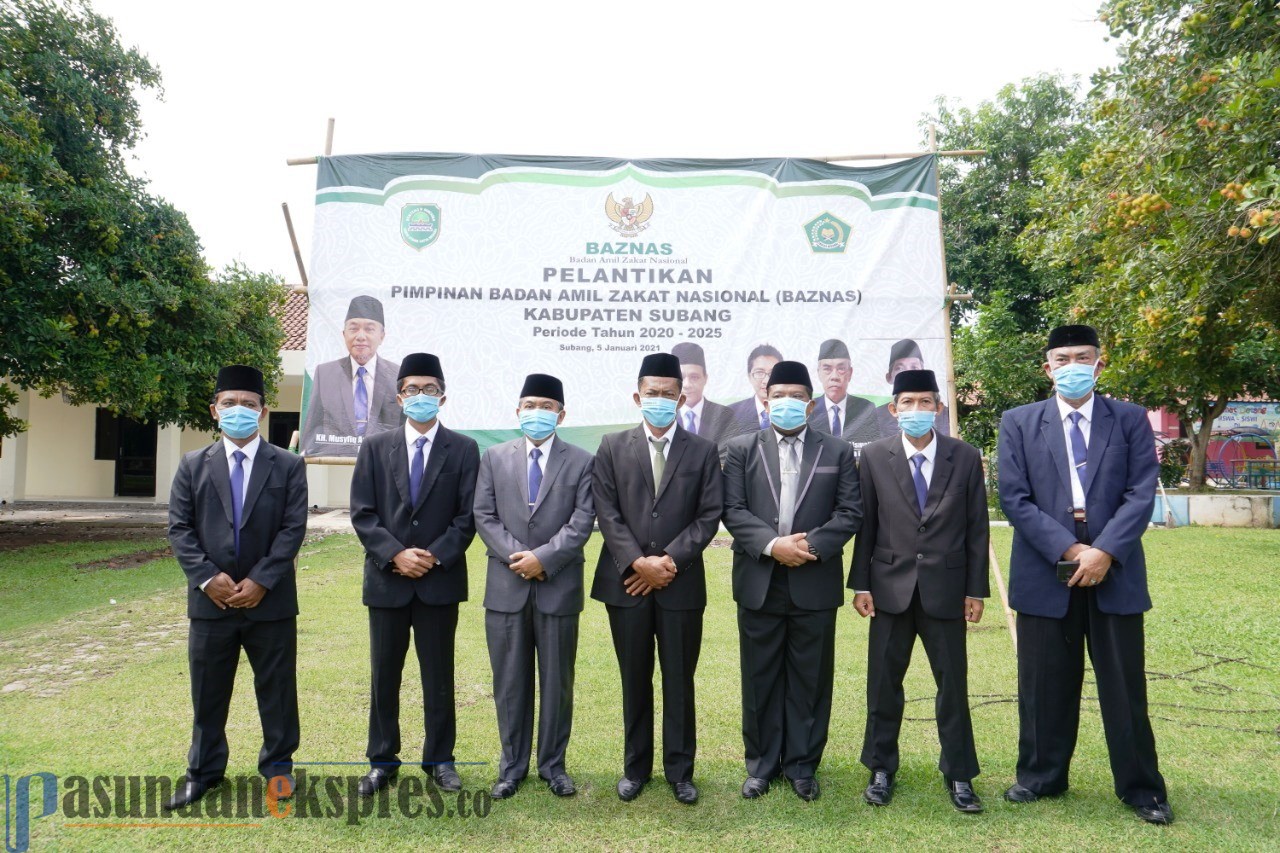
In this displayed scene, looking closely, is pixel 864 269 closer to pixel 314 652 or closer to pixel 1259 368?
pixel 314 652

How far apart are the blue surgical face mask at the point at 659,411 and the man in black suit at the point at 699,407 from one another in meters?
1.89

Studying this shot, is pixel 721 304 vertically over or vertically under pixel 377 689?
over

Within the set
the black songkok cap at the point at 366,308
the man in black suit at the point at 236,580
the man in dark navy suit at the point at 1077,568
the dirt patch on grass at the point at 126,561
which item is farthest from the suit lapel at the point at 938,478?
the dirt patch on grass at the point at 126,561

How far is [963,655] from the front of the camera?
371 cm

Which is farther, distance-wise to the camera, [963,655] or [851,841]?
[963,655]

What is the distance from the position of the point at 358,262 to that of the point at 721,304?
263 centimetres

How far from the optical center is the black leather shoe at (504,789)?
3620 millimetres

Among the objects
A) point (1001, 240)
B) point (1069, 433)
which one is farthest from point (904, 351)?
point (1001, 240)

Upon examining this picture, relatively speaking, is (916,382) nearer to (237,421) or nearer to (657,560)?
(657,560)

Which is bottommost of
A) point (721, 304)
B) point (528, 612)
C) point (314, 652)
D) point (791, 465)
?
point (314, 652)

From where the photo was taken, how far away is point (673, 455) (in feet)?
12.9

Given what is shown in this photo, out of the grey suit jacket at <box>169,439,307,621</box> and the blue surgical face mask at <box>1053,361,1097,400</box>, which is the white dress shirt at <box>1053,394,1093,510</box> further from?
the grey suit jacket at <box>169,439,307,621</box>

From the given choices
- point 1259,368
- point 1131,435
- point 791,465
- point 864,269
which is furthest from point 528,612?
point 1259,368

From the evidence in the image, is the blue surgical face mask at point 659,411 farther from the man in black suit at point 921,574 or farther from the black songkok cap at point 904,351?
the black songkok cap at point 904,351
